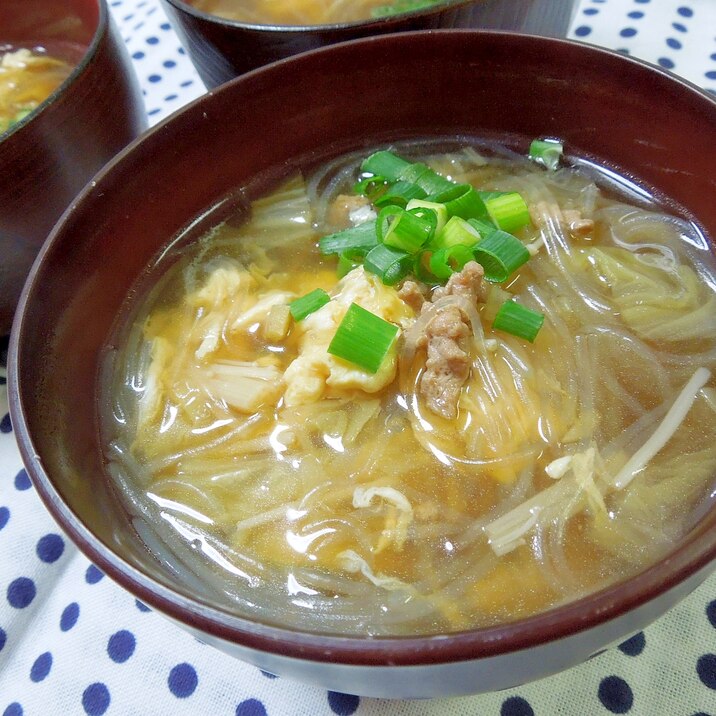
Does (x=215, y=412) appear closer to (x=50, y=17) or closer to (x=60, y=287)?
(x=60, y=287)

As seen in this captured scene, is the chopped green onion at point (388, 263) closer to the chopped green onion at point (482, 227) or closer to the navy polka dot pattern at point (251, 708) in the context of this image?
the chopped green onion at point (482, 227)

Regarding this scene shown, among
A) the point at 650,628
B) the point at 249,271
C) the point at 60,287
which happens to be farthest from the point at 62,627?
the point at 650,628

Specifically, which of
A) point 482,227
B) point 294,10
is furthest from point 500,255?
point 294,10

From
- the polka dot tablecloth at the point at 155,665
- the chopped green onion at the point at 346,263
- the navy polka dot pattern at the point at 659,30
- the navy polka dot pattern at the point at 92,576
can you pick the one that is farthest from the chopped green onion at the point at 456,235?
the navy polka dot pattern at the point at 659,30

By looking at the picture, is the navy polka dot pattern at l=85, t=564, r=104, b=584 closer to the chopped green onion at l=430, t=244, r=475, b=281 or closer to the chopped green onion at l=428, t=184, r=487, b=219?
the chopped green onion at l=430, t=244, r=475, b=281

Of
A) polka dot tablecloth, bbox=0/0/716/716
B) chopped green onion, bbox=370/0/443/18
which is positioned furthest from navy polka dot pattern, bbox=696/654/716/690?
chopped green onion, bbox=370/0/443/18

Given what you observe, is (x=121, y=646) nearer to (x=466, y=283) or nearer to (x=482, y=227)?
(x=466, y=283)

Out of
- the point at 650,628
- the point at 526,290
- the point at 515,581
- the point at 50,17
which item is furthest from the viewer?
the point at 50,17
